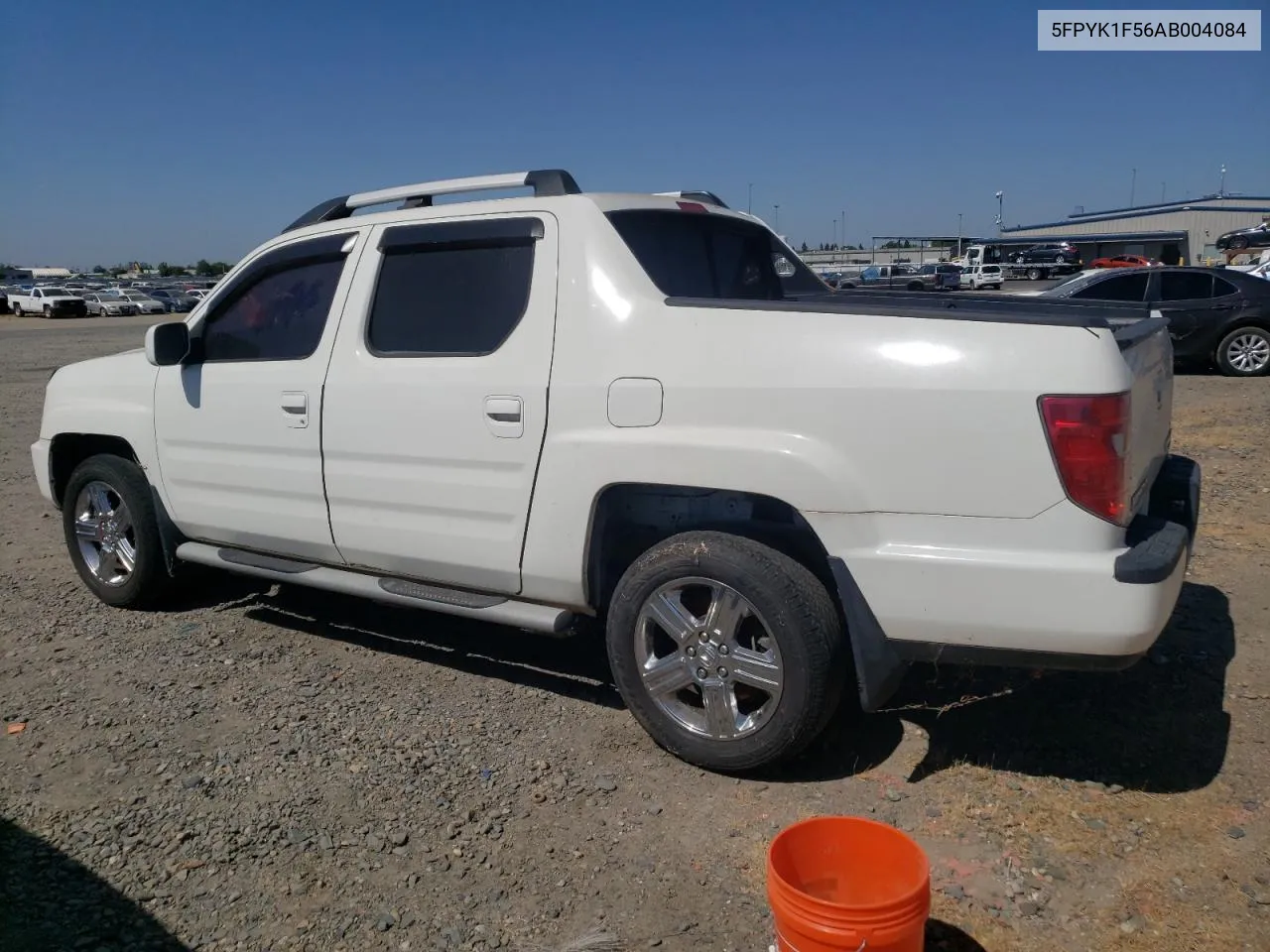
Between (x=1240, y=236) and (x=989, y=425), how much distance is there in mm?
56561

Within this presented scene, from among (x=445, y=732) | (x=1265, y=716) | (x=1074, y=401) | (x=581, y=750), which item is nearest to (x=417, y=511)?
(x=445, y=732)

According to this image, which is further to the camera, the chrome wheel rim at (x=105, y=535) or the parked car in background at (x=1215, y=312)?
the parked car in background at (x=1215, y=312)

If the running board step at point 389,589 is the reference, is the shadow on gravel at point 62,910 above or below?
below

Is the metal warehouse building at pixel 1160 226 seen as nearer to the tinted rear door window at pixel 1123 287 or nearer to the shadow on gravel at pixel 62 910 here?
the tinted rear door window at pixel 1123 287

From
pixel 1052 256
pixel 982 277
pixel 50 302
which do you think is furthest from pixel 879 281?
pixel 1052 256

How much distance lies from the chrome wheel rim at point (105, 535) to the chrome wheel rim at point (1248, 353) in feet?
44.8

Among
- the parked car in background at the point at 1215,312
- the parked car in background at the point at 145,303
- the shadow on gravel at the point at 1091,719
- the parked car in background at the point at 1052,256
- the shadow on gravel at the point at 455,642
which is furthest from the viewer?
the parked car in background at the point at 1052,256

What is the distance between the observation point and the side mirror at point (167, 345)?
479 cm

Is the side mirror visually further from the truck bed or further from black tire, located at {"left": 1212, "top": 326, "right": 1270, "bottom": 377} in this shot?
black tire, located at {"left": 1212, "top": 326, "right": 1270, "bottom": 377}

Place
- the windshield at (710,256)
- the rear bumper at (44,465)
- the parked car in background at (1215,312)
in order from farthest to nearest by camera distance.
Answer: the parked car in background at (1215,312), the rear bumper at (44,465), the windshield at (710,256)

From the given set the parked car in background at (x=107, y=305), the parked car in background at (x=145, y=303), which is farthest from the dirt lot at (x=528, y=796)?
the parked car in background at (x=145, y=303)

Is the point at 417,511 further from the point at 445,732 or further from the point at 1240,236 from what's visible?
the point at 1240,236

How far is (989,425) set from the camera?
2986 millimetres

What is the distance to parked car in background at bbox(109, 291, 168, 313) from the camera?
5453cm
